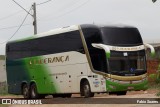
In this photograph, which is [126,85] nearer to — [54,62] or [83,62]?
[83,62]

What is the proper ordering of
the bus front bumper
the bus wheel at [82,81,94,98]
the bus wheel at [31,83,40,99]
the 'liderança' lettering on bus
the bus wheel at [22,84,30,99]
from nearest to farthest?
the bus front bumper < the bus wheel at [82,81,94,98] < the 'liderança' lettering on bus < the bus wheel at [31,83,40,99] < the bus wheel at [22,84,30,99]

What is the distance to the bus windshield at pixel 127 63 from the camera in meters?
22.4

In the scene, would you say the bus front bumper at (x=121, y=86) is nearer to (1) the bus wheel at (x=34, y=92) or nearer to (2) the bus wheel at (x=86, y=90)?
(2) the bus wheel at (x=86, y=90)

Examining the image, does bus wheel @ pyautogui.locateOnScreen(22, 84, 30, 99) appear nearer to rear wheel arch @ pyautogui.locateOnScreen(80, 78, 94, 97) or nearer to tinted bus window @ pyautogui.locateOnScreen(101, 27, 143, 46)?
rear wheel arch @ pyautogui.locateOnScreen(80, 78, 94, 97)

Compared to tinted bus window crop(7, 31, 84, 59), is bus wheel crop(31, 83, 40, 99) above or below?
below

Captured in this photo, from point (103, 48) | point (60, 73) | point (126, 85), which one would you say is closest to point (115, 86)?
point (126, 85)

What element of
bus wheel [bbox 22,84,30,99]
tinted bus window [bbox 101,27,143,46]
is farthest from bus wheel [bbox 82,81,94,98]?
bus wheel [bbox 22,84,30,99]

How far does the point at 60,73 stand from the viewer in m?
25.9

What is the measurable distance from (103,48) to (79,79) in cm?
271

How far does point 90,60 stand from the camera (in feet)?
74.5

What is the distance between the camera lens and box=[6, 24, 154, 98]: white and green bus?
22500 millimetres

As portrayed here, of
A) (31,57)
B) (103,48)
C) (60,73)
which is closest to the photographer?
(103,48)

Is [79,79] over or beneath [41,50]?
beneath

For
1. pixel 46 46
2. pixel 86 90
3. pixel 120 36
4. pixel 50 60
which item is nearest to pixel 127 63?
pixel 120 36
